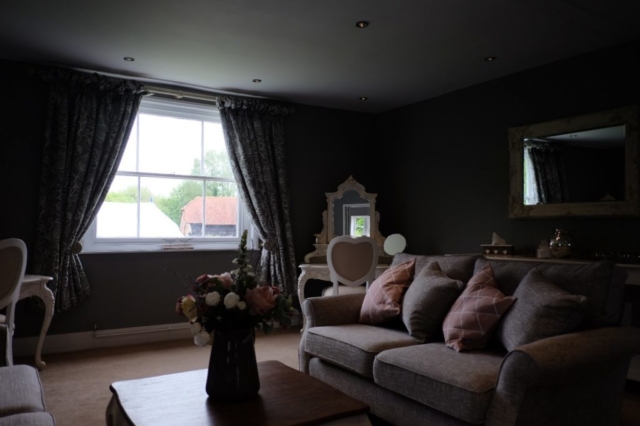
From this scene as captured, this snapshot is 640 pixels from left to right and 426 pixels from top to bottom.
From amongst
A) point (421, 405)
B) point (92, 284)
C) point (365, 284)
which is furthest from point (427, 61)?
point (92, 284)

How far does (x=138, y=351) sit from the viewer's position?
4.20 meters

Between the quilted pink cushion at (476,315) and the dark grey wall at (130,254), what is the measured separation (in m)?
2.97

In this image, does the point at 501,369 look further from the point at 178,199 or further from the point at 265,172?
the point at 178,199

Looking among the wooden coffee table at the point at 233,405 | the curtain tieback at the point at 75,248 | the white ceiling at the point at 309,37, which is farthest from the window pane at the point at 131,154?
the wooden coffee table at the point at 233,405

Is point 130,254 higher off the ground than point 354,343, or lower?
higher

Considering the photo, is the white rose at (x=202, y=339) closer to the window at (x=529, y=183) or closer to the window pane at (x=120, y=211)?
the window pane at (x=120, y=211)

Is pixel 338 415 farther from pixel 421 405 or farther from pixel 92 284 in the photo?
pixel 92 284

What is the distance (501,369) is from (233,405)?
104cm

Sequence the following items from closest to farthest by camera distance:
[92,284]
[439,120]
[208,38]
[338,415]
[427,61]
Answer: [338,415] < [208,38] < [427,61] < [92,284] < [439,120]

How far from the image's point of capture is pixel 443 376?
2.04 metres

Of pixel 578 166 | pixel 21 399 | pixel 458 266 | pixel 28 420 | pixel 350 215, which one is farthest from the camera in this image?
pixel 350 215

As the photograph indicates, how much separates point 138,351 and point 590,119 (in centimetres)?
418

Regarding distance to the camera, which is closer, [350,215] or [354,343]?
[354,343]

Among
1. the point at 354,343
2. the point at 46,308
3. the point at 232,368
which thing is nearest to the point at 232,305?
the point at 232,368
